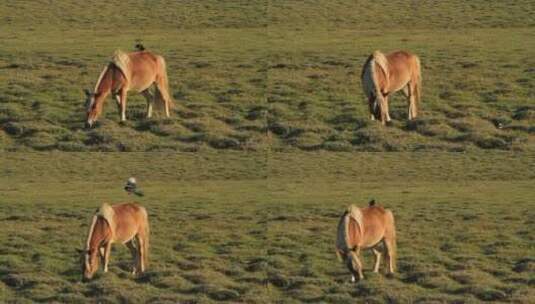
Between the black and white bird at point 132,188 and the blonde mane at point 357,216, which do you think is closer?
the blonde mane at point 357,216

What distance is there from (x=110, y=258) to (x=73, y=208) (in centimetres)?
518

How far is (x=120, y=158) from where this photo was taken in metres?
42.4

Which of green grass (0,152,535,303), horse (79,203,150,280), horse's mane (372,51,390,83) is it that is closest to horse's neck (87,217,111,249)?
horse (79,203,150,280)

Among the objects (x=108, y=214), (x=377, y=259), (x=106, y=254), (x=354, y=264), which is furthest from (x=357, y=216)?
(x=106, y=254)

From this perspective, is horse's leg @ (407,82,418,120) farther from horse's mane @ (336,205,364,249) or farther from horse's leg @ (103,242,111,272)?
horse's leg @ (103,242,111,272)

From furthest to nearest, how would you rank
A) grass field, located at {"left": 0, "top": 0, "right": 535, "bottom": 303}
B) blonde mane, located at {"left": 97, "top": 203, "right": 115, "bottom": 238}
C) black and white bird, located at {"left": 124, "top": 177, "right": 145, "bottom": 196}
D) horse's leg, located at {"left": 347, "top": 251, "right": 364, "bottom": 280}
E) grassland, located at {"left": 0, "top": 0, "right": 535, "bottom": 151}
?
1. grassland, located at {"left": 0, "top": 0, "right": 535, "bottom": 151}
2. black and white bird, located at {"left": 124, "top": 177, "right": 145, "bottom": 196}
3. grass field, located at {"left": 0, "top": 0, "right": 535, "bottom": 303}
4. blonde mane, located at {"left": 97, "top": 203, "right": 115, "bottom": 238}
5. horse's leg, located at {"left": 347, "top": 251, "right": 364, "bottom": 280}

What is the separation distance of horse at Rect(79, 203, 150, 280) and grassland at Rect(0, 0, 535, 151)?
7818 mm

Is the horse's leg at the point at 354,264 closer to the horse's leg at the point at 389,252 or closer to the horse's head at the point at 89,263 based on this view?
the horse's leg at the point at 389,252

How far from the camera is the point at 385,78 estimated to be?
36.2 metres

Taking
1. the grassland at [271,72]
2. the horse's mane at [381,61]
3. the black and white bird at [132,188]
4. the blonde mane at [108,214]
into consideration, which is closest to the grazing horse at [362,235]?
the horse's mane at [381,61]

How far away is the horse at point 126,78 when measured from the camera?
36.2 meters

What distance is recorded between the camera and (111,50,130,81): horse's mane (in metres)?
36.2

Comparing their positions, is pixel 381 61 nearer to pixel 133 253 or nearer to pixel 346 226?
pixel 346 226

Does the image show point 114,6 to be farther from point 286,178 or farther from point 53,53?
point 286,178
